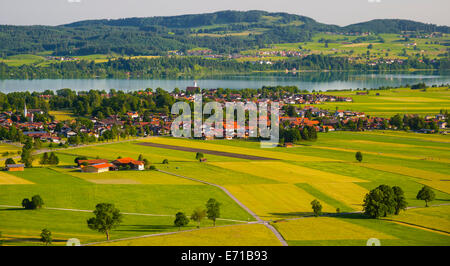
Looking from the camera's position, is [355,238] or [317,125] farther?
[317,125]

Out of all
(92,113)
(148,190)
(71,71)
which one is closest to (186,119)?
(92,113)

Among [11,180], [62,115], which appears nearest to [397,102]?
[62,115]

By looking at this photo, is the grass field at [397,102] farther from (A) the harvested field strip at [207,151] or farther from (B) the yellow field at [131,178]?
(B) the yellow field at [131,178]

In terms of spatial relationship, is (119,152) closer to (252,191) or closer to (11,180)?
(11,180)
